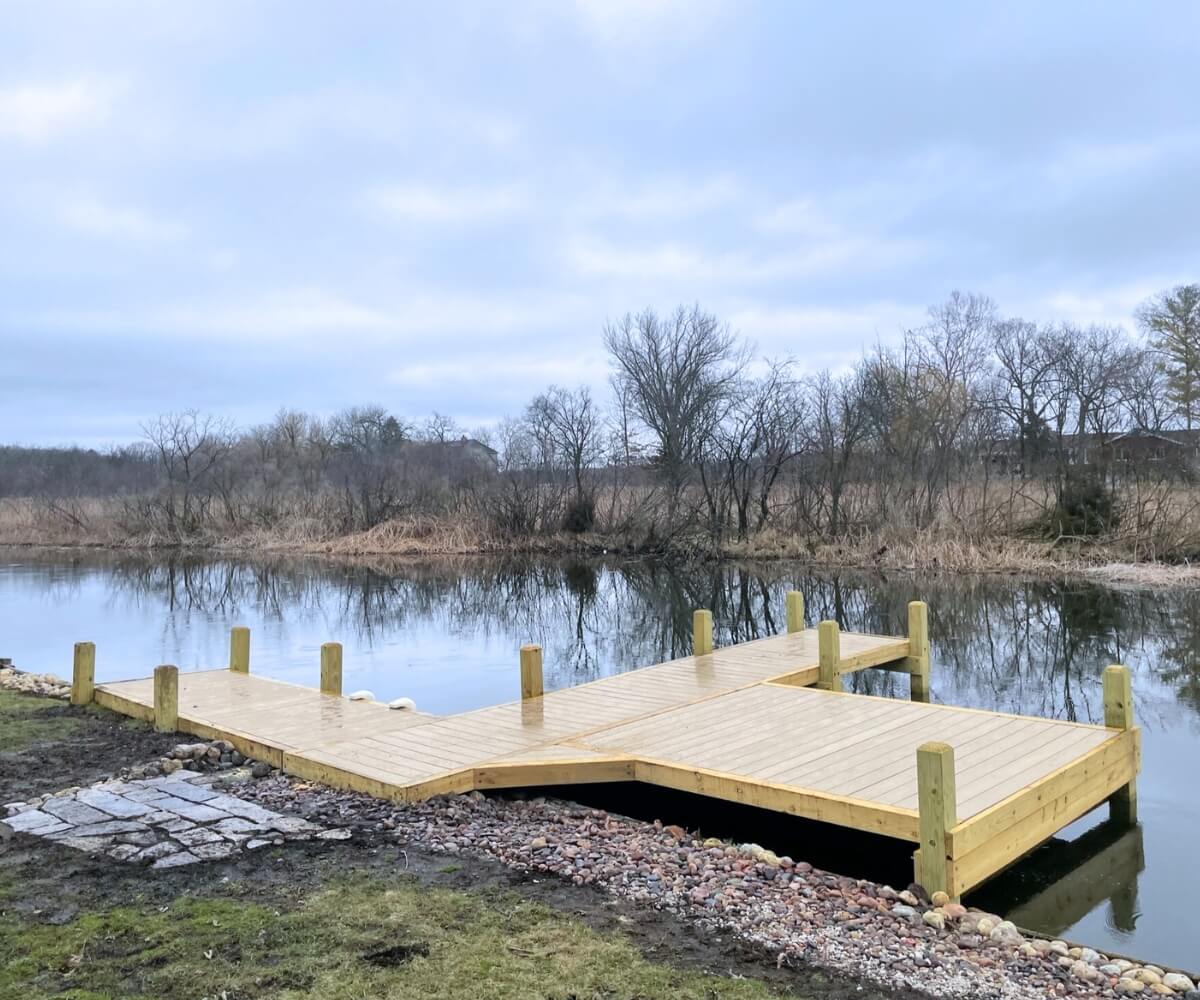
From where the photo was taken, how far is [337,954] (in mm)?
3469

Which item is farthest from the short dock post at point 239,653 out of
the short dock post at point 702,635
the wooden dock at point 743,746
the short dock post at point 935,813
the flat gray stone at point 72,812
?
the short dock post at point 935,813

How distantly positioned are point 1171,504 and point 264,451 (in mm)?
35433

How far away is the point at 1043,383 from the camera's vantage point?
27672 mm

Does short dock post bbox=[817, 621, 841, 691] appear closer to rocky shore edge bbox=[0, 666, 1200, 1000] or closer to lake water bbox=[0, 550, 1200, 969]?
lake water bbox=[0, 550, 1200, 969]

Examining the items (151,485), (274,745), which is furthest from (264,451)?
(274,745)

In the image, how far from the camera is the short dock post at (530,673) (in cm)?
756

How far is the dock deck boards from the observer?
4.96m

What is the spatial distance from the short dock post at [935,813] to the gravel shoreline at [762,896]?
0.13 m

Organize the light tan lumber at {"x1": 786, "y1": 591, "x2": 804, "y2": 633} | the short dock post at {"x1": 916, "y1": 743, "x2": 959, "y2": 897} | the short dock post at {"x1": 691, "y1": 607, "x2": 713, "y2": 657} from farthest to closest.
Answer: the light tan lumber at {"x1": 786, "y1": 591, "x2": 804, "y2": 633} < the short dock post at {"x1": 691, "y1": 607, "x2": 713, "y2": 657} < the short dock post at {"x1": 916, "y1": 743, "x2": 959, "y2": 897}

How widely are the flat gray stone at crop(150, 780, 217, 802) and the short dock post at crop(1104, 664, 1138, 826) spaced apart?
17.9 ft

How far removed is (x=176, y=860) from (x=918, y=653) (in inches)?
300

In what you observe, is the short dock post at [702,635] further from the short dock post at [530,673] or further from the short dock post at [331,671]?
the short dock post at [331,671]

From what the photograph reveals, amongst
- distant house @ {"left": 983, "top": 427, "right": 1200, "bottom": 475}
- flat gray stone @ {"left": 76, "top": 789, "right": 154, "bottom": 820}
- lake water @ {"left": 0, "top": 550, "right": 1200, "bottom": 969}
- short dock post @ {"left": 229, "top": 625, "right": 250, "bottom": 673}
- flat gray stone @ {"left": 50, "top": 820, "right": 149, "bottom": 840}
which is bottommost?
lake water @ {"left": 0, "top": 550, "right": 1200, "bottom": 969}

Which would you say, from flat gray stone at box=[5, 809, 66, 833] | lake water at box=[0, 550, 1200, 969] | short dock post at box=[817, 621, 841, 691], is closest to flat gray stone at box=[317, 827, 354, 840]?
flat gray stone at box=[5, 809, 66, 833]
